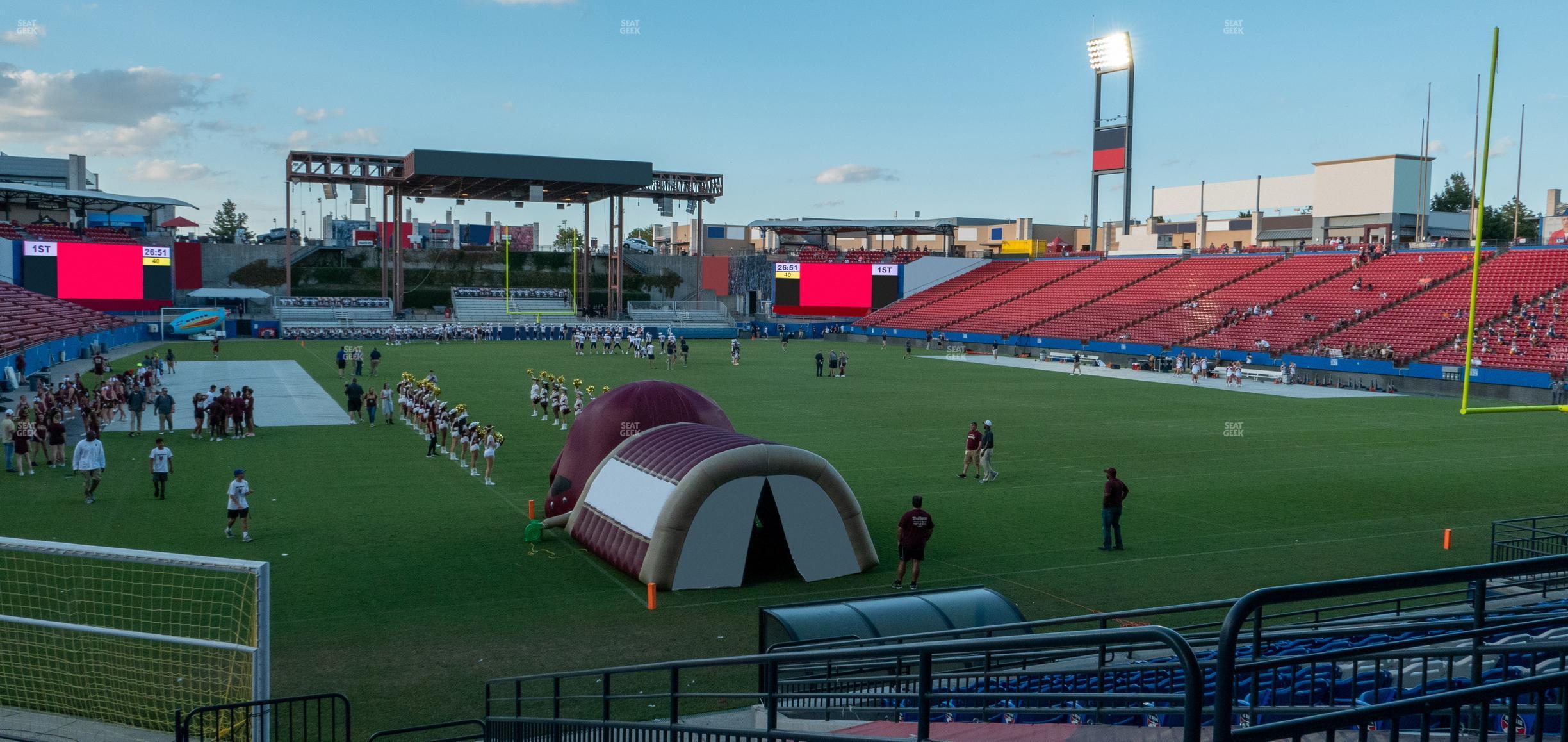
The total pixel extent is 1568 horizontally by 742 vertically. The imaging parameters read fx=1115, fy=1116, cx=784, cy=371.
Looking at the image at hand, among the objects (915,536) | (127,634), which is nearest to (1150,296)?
(915,536)

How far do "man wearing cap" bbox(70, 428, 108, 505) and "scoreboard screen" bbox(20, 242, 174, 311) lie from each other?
48694mm

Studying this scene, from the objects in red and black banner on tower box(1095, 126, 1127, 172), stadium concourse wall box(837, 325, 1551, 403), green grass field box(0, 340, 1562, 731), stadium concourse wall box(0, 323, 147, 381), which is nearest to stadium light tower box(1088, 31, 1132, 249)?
red and black banner on tower box(1095, 126, 1127, 172)

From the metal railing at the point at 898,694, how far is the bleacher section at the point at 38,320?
112 ft

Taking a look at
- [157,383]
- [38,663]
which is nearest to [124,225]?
[157,383]

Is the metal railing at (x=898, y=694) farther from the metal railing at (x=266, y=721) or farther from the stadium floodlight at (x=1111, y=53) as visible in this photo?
the stadium floodlight at (x=1111, y=53)

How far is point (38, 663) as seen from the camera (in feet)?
34.6

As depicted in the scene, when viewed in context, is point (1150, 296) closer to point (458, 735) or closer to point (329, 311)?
point (329, 311)

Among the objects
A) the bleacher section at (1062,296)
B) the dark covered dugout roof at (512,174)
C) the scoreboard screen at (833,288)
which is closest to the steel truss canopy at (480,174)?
the dark covered dugout roof at (512,174)

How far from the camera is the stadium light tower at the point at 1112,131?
71.9m

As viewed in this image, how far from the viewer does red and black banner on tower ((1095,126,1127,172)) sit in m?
72.4

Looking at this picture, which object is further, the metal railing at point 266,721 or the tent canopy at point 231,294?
the tent canopy at point 231,294

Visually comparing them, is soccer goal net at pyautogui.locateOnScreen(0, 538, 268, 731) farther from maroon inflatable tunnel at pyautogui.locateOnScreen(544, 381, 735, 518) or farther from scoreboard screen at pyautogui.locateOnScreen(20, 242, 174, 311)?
scoreboard screen at pyautogui.locateOnScreen(20, 242, 174, 311)

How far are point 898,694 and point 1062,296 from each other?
218 feet

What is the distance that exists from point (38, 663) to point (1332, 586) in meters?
11.6
